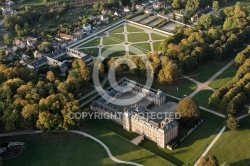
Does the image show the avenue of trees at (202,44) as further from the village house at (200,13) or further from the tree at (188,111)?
the tree at (188,111)

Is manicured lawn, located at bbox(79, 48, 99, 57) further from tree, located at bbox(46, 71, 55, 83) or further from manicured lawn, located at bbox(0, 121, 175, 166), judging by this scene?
manicured lawn, located at bbox(0, 121, 175, 166)

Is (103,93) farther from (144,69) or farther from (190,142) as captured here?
(190,142)

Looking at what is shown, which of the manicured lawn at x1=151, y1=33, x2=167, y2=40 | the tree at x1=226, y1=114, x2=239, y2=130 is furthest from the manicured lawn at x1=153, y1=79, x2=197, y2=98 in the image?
the manicured lawn at x1=151, y1=33, x2=167, y2=40

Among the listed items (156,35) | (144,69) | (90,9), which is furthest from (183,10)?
(144,69)

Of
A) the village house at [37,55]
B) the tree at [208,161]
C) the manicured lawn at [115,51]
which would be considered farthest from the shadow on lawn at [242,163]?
the village house at [37,55]

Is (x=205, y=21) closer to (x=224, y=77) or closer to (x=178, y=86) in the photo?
(x=224, y=77)
